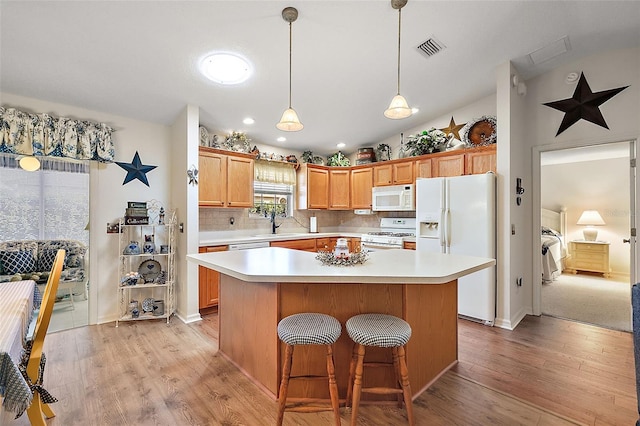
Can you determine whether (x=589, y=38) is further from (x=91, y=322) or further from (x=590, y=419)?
(x=91, y=322)

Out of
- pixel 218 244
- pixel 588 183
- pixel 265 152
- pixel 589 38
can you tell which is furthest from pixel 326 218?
pixel 588 183

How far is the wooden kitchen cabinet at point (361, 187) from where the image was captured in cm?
507

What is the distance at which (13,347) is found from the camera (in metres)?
1.23

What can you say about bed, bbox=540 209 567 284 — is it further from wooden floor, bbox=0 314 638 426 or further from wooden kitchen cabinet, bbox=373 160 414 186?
wooden floor, bbox=0 314 638 426

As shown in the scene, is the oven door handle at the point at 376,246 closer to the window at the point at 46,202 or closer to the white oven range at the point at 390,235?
the white oven range at the point at 390,235

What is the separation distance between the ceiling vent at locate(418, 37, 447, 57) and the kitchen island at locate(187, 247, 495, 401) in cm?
196

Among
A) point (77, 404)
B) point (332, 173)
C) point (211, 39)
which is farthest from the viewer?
point (332, 173)

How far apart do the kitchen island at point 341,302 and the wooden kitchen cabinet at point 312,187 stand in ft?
9.42

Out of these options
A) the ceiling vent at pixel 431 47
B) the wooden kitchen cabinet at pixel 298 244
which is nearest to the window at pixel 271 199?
the wooden kitchen cabinet at pixel 298 244

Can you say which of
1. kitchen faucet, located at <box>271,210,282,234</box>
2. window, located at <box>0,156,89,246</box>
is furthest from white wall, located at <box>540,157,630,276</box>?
window, located at <box>0,156,89,246</box>

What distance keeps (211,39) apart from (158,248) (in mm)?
2529

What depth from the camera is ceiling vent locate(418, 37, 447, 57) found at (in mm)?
2711

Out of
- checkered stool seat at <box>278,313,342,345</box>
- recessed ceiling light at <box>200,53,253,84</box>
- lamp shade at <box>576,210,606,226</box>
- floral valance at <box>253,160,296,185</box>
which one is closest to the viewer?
checkered stool seat at <box>278,313,342,345</box>

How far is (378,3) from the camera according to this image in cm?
223
